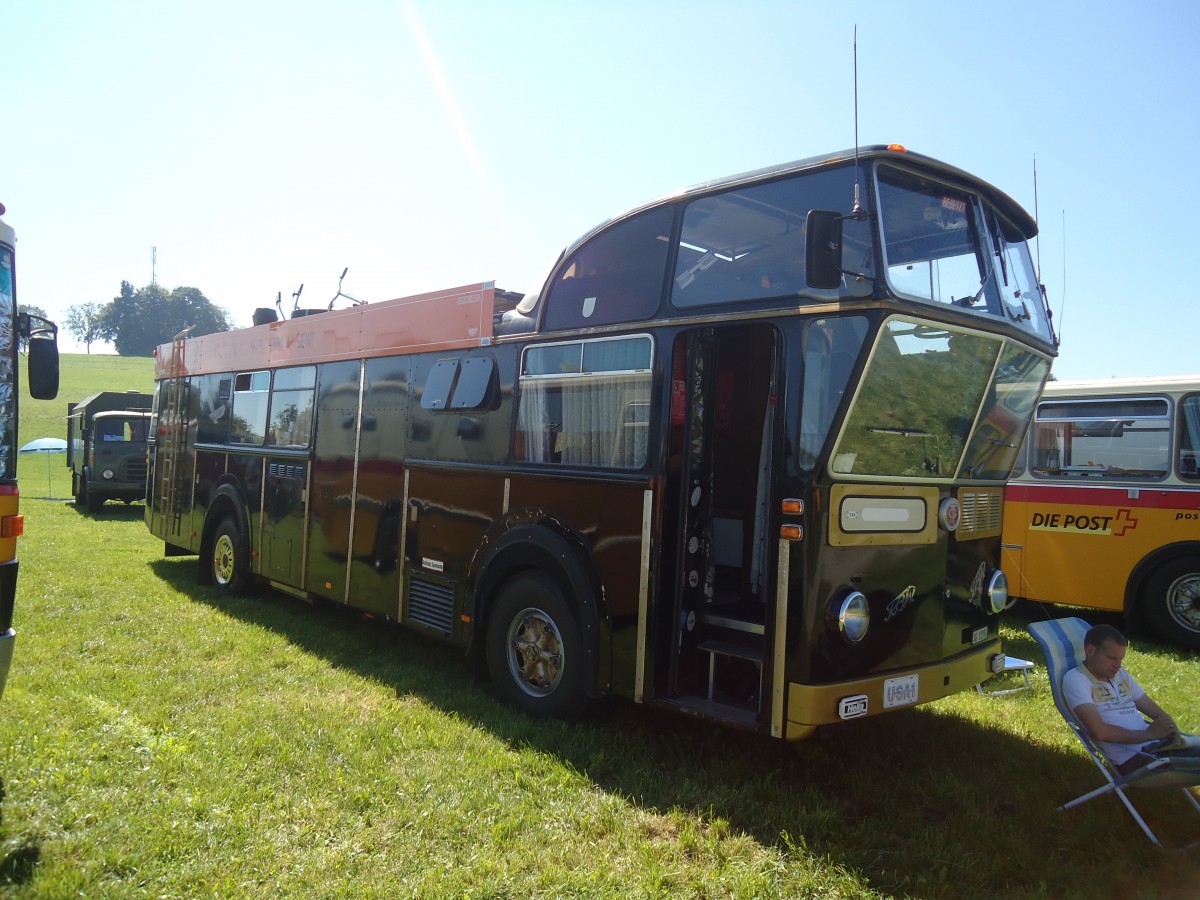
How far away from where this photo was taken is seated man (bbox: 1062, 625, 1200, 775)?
4.33 metres

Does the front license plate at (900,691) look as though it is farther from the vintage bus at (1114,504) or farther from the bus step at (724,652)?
the vintage bus at (1114,504)

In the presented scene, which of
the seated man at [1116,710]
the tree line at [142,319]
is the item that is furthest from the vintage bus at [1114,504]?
the tree line at [142,319]

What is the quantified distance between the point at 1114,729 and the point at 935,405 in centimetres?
185

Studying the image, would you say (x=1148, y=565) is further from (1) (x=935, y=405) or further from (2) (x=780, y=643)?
(2) (x=780, y=643)

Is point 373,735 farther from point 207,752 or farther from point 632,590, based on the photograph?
point 632,590

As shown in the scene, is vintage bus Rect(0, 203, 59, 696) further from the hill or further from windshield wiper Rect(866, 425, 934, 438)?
the hill

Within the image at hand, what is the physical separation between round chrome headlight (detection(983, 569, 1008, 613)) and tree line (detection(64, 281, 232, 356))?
106m

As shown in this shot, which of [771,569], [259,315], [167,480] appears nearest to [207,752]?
[771,569]

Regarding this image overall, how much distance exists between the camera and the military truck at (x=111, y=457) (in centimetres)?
2092

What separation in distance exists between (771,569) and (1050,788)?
2.08 metres

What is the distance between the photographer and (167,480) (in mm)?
11445

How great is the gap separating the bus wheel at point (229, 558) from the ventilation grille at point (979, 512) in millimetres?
7319

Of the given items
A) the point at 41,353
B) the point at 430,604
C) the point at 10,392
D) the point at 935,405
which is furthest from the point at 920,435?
the point at 41,353

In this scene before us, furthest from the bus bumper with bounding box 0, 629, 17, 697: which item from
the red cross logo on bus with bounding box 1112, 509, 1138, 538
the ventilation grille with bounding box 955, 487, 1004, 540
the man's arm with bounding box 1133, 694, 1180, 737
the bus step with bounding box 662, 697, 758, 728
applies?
the red cross logo on bus with bounding box 1112, 509, 1138, 538
